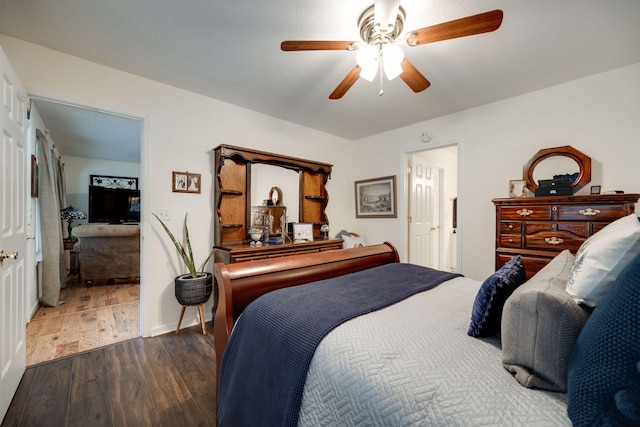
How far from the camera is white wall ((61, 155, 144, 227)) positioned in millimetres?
5677

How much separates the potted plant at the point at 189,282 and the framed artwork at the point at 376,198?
2.56 meters

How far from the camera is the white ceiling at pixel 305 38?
1.63m

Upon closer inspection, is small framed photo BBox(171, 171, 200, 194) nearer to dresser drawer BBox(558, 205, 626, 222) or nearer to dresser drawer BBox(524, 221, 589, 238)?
dresser drawer BBox(524, 221, 589, 238)

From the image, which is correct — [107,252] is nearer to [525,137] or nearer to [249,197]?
[249,197]

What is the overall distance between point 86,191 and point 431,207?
7256 millimetres

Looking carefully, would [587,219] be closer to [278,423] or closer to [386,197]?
[386,197]

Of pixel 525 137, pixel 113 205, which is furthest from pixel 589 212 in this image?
pixel 113 205

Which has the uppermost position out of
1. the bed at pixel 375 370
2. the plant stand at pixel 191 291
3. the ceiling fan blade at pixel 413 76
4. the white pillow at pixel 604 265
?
the ceiling fan blade at pixel 413 76

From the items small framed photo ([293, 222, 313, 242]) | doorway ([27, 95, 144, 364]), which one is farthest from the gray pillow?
doorway ([27, 95, 144, 364])

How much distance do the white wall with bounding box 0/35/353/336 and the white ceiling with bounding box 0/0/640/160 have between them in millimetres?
126

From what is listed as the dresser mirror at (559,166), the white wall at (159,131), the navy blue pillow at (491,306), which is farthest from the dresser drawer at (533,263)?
the white wall at (159,131)

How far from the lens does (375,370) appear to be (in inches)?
31.4

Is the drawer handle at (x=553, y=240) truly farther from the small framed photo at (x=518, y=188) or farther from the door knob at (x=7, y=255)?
the door knob at (x=7, y=255)

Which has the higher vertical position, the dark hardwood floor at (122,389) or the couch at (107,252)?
the couch at (107,252)
